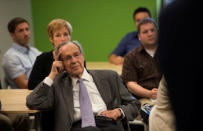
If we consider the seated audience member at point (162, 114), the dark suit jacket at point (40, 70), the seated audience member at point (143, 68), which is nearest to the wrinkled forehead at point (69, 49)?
the dark suit jacket at point (40, 70)

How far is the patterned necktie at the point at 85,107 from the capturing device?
234 centimetres

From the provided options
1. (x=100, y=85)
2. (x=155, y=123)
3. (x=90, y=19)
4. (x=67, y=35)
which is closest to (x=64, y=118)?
(x=100, y=85)

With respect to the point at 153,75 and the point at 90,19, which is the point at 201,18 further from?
the point at 90,19

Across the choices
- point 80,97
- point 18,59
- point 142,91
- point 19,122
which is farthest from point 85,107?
point 18,59

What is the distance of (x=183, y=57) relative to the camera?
0.44 metres

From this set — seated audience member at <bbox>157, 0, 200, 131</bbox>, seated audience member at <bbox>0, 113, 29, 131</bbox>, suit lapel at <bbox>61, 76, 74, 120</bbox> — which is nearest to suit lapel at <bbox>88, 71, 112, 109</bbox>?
suit lapel at <bbox>61, 76, 74, 120</bbox>

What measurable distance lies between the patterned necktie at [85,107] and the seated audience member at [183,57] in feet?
6.27

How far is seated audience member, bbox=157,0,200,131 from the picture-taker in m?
0.42

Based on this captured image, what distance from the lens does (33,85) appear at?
2783mm

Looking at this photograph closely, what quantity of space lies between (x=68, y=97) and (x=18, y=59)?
1469 mm

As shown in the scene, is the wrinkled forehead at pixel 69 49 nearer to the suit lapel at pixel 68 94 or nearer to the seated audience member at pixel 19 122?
the suit lapel at pixel 68 94

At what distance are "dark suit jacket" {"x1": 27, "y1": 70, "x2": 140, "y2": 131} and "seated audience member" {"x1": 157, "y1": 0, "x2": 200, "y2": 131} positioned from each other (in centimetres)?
192

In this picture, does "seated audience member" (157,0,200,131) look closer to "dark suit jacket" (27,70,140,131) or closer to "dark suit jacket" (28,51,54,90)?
"dark suit jacket" (27,70,140,131)

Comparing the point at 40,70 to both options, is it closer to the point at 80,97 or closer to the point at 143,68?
the point at 80,97
